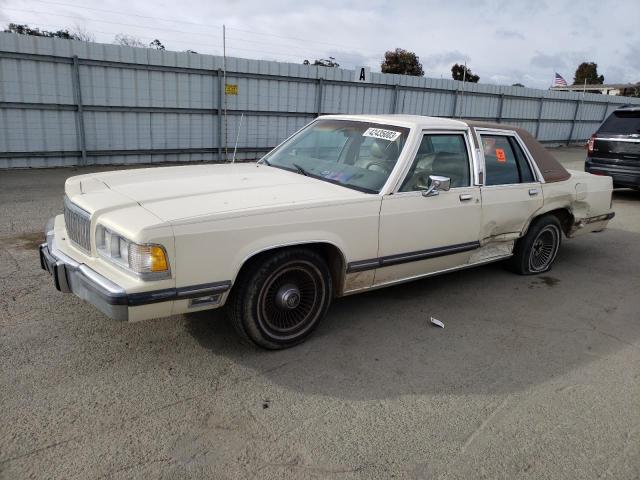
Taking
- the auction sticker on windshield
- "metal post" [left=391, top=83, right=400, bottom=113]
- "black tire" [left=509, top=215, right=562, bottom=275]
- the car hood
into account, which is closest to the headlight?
the car hood

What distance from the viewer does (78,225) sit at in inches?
134

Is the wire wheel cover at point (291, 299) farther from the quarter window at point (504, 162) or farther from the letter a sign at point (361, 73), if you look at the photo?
the letter a sign at point (361, 73)

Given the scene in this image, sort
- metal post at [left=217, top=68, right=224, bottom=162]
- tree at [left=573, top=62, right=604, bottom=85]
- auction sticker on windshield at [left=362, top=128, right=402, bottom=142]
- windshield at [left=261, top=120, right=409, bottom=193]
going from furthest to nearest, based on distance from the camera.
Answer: tree at [left=573, top=62, right=604, bottom=85]
metal post at [left=217, top=68, right=224, bottom=162]
auction sticker on windshield at [left=362, top=128, right=402, bottom=142]
windshield at [left=261, top=120, right=409, bottom=193]

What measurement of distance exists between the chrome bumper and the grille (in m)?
0.13

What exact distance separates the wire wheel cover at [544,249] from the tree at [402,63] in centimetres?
4282

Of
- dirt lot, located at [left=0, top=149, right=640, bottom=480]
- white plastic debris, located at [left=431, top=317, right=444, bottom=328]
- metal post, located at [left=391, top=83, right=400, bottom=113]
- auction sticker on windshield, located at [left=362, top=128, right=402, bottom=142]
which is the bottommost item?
dirt lot, located at [left=0, top=149, right=640, bottom=480]

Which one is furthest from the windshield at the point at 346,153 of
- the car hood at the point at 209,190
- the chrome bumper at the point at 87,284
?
the chrome bumper at the point at 87,284

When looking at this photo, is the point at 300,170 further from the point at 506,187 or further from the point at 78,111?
the point at 78,111

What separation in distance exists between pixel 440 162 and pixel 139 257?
265 centimetres

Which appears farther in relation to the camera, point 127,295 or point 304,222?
point 304,222

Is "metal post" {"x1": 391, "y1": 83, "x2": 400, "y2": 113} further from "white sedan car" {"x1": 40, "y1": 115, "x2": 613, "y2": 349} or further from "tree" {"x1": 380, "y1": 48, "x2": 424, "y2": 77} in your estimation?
"tree" {"x1": 380, "y1": 48, "x2": 424, "y2": 77}

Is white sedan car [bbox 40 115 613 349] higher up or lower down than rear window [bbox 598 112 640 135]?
lower down

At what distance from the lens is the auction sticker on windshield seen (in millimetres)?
4270

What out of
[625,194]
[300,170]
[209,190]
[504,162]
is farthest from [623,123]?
[209,190]
